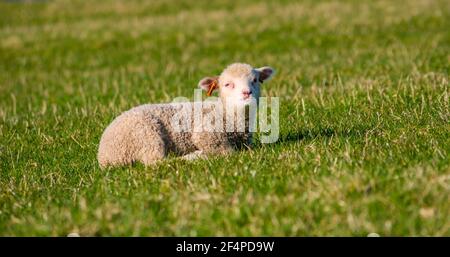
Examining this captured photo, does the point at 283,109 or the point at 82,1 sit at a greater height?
the point at 283,109

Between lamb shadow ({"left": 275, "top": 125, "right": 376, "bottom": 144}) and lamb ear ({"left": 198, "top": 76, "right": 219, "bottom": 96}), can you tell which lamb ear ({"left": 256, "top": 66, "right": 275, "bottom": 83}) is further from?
lamb shadow ({"left": 275, "top": 125, "right": 376, "bottom": 144})

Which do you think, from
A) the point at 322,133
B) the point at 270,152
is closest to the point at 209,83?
the point at 270,152

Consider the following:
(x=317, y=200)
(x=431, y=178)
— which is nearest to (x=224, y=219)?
(x=317, y=200)

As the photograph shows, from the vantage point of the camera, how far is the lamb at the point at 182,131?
27.0 feet

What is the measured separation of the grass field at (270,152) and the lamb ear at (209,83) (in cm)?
98

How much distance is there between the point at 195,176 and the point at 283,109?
14.1ft

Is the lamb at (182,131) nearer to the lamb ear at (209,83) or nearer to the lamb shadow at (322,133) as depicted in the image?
the lamb ear at (209,83)

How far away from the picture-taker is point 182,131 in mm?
8430

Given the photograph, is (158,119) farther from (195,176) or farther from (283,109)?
(283,109)

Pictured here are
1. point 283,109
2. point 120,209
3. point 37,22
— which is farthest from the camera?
point 37,22

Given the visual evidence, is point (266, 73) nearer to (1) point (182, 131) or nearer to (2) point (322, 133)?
(2) point (322, 133)

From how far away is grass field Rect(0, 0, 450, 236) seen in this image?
18.9ft

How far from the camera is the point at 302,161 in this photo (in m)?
7.06

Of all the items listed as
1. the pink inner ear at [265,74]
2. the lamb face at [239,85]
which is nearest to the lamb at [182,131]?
the lamb face at [239,85]
